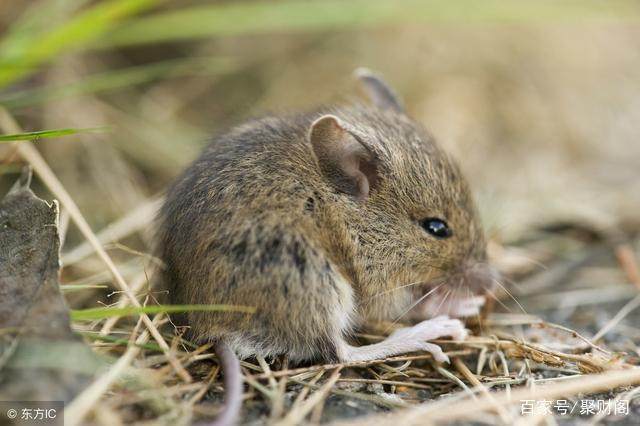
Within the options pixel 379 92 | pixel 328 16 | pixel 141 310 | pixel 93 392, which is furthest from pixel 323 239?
pixel 328 16

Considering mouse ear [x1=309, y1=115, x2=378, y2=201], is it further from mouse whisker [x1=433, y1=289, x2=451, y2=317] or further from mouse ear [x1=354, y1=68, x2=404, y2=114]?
mouse ear [x1=354, y1=68, x2=404, y2=114]

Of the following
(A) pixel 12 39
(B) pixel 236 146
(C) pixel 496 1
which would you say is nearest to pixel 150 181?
(A) pixel 12 39

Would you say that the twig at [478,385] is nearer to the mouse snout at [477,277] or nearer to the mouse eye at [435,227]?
the mouse snout at [477,277]

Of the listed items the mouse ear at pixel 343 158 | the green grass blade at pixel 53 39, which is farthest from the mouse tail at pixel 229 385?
the green grass blade at pixel 53 39

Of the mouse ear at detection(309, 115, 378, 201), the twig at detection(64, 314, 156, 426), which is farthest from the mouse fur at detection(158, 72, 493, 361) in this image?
the twig at detection(64, 314, 156, 426)

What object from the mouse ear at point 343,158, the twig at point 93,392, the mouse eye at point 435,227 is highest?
the mouse ear at point 343,158

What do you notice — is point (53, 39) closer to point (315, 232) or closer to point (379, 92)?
point (379, 92)
